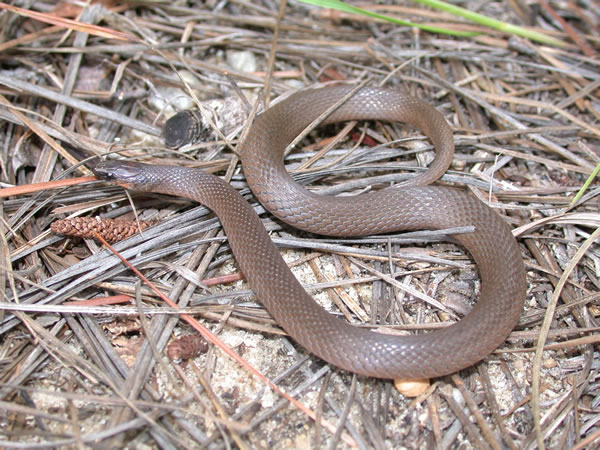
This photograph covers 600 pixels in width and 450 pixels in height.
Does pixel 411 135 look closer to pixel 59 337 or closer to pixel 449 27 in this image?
pixel 449 27

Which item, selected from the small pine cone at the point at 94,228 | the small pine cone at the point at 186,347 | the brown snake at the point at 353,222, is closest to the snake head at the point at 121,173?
the brown snake at the point at 353,222

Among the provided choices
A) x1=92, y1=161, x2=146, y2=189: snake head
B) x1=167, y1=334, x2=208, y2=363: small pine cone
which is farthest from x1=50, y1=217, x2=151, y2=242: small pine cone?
x1=167, y1=334, x2=208, y2=363: small pine cone

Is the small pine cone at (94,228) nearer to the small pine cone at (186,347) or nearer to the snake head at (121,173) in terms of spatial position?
the snake head at (121,173)

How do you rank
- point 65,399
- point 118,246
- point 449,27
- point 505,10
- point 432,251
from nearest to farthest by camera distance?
point 65,399, point 118,246, point 432,251, point 449,27, point 505,10

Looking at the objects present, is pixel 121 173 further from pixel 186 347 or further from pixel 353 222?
pixel 353 222

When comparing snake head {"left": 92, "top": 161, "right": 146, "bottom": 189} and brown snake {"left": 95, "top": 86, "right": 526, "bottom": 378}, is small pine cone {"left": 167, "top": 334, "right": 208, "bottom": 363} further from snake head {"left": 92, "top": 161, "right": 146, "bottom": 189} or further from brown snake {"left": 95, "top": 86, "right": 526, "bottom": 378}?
snake head {"left": 92, "top": 161, "right": 146, "bottom": 189}

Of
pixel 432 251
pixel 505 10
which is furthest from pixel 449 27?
pixel 432 251

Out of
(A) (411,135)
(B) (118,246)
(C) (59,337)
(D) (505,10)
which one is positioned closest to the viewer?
(C) (59,337)
